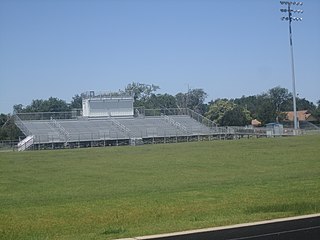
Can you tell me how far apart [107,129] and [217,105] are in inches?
1887

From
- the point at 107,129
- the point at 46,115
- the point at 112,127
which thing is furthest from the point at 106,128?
the point at 46,115

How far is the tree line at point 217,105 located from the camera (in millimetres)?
120000

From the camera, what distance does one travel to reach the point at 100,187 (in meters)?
20.5

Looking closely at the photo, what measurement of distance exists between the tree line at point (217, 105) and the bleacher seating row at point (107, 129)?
29.9 metres

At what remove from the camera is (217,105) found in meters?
126

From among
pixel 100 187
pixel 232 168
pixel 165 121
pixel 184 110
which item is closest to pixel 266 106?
Answer: pixel 184 110

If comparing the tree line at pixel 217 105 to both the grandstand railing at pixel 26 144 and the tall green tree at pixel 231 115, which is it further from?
the grandstand railing at pixel 26 144

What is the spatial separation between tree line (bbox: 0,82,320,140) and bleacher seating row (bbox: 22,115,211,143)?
2986 centimetres

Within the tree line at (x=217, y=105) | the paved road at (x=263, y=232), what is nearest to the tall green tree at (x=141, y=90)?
the tree line at (x=217, y=105)

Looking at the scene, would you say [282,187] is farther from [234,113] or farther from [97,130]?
[234,113]

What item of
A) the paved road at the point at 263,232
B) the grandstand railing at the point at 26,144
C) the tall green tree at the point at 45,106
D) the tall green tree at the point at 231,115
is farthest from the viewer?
the tall green tree at the point at 45,106

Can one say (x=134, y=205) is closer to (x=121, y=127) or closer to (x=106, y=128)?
(x=106, y=128)

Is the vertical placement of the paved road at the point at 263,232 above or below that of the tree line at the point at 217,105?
below

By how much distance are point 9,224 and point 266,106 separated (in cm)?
11089
